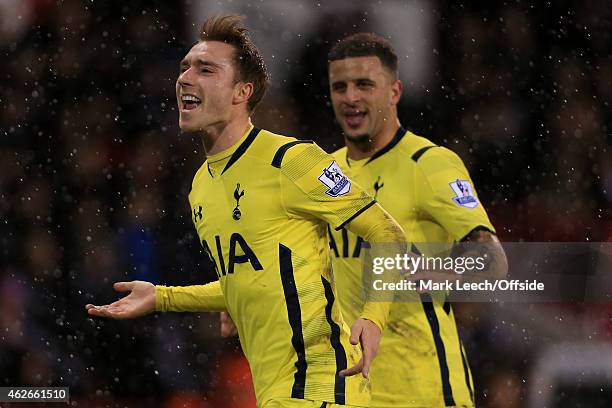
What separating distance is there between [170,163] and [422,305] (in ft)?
9.94

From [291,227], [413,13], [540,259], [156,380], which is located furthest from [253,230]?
[413,13]

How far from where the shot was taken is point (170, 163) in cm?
710

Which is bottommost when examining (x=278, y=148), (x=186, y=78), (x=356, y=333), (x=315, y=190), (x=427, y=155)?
(x=356, y=333)

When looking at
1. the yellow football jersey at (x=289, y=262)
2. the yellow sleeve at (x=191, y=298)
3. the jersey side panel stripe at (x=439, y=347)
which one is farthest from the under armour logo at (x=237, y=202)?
the jersey side panel stripe at (x=439, y=347)

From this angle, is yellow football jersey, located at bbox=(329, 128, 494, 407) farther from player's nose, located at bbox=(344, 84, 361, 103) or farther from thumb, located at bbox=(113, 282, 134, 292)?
thumb, located at bbox=(113, 282, 134, 292)

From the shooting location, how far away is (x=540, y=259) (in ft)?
22.7

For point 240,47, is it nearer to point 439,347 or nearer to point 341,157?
point 341,157

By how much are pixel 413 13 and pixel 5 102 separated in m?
2.86

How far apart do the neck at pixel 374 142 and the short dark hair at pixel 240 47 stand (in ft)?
3.19

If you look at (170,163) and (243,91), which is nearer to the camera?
(243,91)

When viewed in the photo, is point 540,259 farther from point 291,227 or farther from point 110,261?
point 291,227

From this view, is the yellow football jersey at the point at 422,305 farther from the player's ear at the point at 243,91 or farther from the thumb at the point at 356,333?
the thumb at the point at 356,333

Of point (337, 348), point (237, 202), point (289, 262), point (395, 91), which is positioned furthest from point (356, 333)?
point (395, 91)

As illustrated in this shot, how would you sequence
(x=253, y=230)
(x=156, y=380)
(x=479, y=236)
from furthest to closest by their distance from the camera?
(x=156, y=380), (x=479, y=236), (x=253, y=230)
